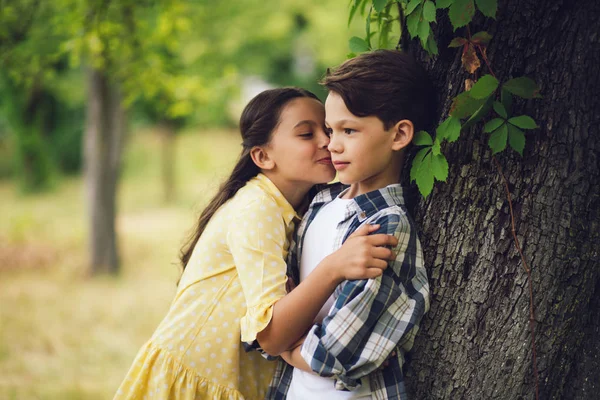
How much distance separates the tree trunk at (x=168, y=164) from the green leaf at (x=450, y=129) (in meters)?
15.1

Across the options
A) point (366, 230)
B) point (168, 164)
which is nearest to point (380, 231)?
point (366, 230)

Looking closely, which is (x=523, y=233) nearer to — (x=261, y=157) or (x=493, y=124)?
(x=493, y=124)

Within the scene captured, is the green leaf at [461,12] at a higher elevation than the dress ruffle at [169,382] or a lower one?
higher

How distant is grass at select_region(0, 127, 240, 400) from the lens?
18.3 feet

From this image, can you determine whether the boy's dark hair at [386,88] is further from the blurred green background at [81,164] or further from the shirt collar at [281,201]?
the blurred green background at [81,164]

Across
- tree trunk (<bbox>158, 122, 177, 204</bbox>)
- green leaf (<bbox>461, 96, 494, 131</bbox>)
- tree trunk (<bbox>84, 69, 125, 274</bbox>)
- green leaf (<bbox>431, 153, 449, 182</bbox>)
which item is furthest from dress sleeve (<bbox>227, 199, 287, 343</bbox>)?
tree trunk (<bbox>158, 122, 177, 204</bbox>)

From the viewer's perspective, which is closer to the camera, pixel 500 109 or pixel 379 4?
pixel 500 109

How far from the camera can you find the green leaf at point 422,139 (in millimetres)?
1762

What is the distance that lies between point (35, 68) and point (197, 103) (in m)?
2.69

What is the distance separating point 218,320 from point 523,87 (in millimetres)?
1282

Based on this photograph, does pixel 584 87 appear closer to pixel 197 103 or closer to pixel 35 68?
pixel 35 68

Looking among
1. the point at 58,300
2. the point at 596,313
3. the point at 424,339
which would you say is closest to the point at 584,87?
the point at 596,313

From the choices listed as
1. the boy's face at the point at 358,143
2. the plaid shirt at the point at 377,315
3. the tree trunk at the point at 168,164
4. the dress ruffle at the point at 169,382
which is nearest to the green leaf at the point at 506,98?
the boy's face at the point at 358,143

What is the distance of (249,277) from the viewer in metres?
1.93
